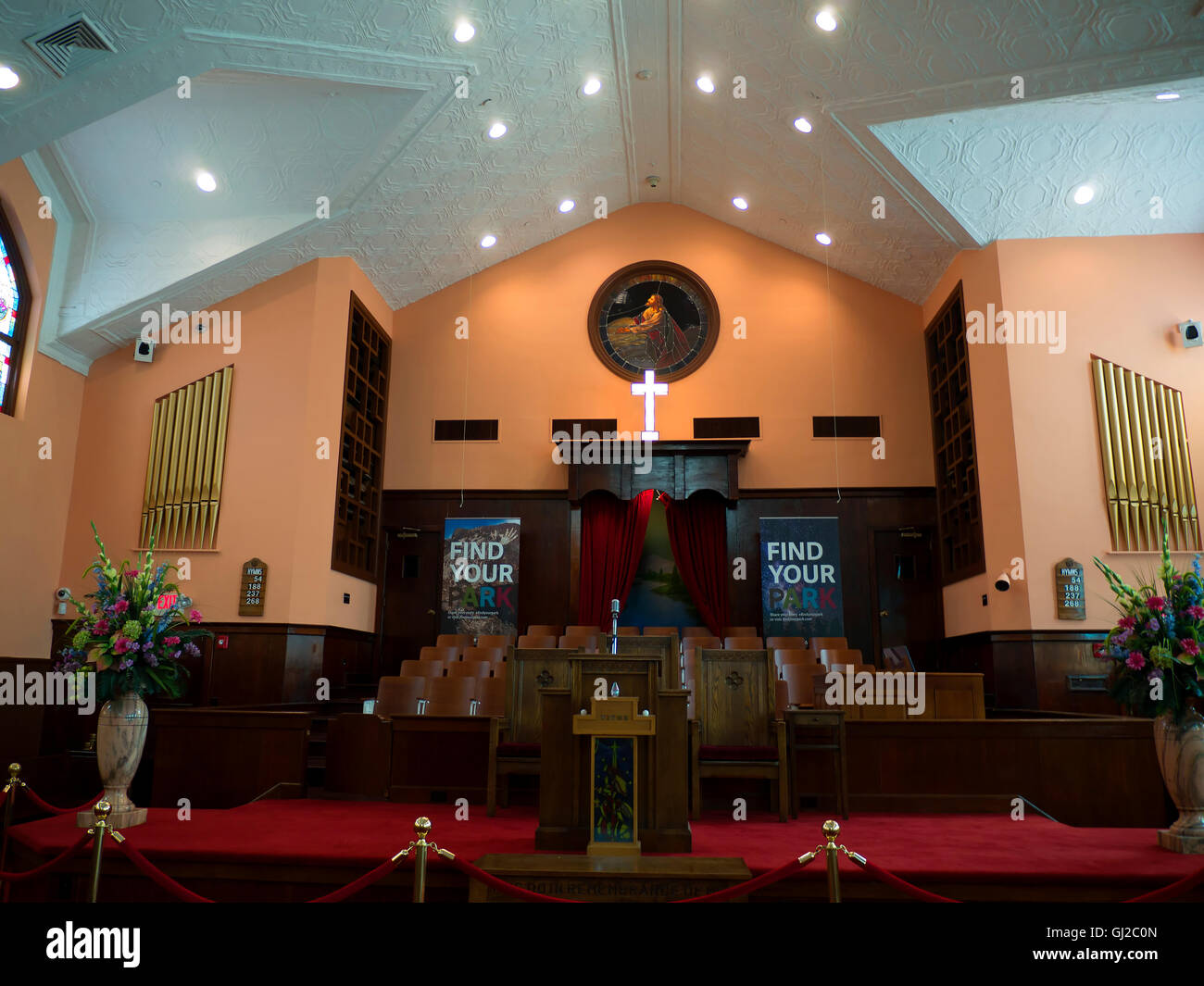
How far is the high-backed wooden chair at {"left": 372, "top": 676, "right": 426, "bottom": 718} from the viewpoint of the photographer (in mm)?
6562

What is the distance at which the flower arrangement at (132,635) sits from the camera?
5.02 metres

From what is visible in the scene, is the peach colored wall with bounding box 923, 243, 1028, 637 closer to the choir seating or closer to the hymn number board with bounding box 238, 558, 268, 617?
the choir seating

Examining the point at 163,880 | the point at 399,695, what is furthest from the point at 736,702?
the point at 163,880

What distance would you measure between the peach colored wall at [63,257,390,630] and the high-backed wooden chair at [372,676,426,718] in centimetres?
216

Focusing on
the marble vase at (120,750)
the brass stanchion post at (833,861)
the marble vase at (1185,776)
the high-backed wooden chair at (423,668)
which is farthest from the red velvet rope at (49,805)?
the marble vase at (1185,776)

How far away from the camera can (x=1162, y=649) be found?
4707 millimetres

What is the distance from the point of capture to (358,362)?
9984mm

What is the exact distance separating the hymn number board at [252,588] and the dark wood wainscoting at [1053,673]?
6816 millimetres

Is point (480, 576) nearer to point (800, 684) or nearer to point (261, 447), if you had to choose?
point (261, 447)

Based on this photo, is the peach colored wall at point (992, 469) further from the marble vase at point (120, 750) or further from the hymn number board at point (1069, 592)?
the marble vase at point (120, 750)

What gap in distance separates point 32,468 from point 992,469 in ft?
29.9

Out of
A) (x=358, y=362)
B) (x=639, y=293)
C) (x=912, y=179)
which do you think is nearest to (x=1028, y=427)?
(x=912, y=179)
